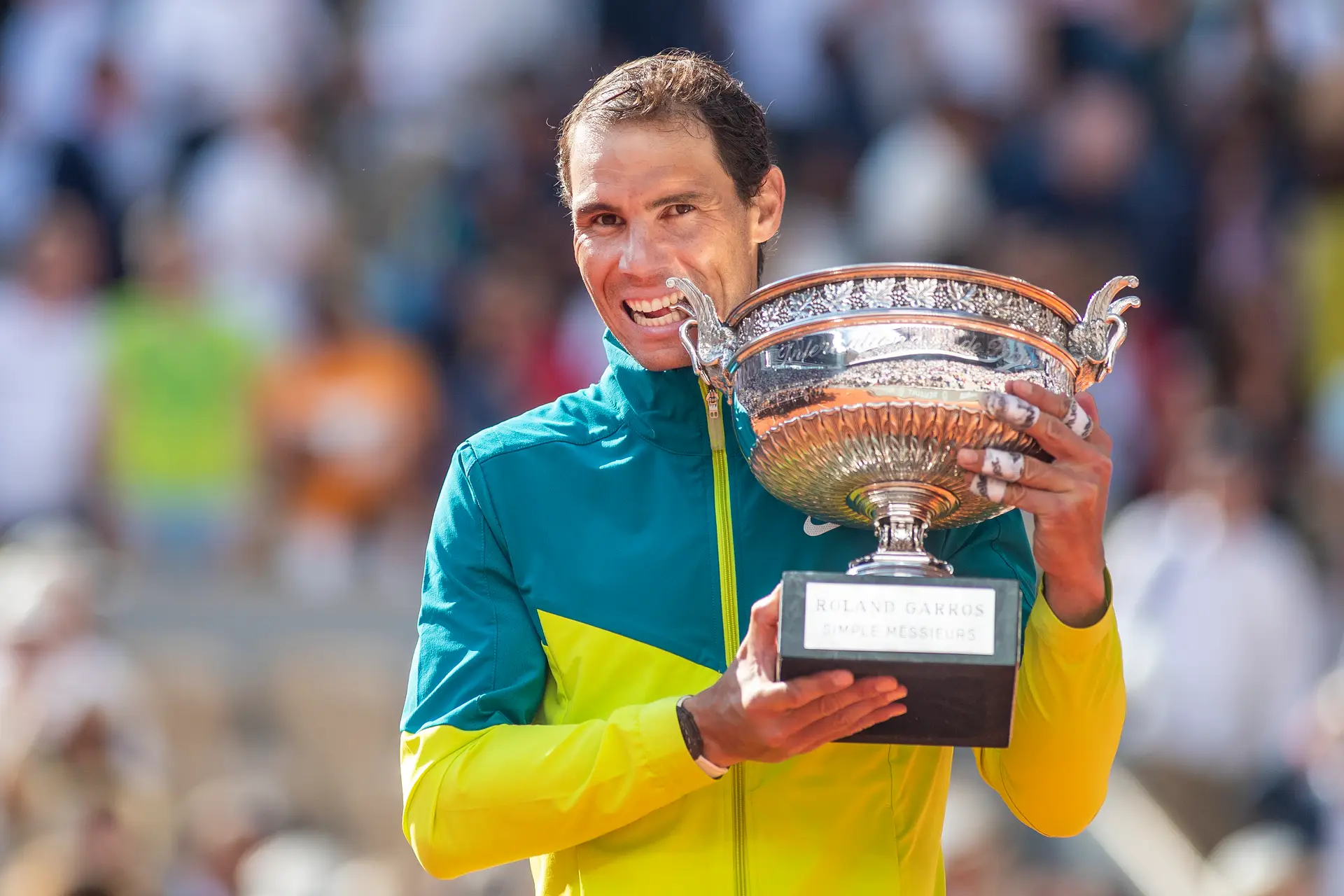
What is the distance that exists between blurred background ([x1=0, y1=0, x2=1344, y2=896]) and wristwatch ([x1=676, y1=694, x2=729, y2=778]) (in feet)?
10.7

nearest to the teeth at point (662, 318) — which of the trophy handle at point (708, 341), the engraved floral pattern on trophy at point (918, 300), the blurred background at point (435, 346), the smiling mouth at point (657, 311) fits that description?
the smiling mouth at point (657, 311)

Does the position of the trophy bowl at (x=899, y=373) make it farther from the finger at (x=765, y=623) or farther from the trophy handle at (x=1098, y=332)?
the finger at (x=765, y=623)

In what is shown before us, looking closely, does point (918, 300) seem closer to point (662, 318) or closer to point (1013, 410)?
point (1013, 410)

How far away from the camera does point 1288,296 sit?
27.9 ft

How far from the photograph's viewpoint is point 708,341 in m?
2.48

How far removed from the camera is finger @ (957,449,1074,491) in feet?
7.40

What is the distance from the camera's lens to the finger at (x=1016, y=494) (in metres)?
2.26

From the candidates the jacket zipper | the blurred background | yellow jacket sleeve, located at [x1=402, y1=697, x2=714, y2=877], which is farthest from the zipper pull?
the blurred background

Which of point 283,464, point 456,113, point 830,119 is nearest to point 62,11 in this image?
point 456,113

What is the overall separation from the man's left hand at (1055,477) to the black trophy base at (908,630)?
114 millimetres

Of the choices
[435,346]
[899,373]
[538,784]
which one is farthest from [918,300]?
[435,346]

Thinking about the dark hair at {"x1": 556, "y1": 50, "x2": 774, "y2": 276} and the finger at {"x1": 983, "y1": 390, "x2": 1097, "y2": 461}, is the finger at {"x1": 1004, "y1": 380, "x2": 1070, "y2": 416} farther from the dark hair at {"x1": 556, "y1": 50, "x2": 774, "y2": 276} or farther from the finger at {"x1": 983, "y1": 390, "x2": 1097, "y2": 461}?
the dark hair at {"x1": 556, "y1": 50, "x2": 774, "y2": 276}

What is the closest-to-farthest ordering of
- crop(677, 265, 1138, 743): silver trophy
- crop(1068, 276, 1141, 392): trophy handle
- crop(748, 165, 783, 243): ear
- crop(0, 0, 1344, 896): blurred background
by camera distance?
1. crop(677, 265, 1138, 743): silver trophy
2. crop(1068, 276, 1141, 392): trophy handle
3. crop(748, 165, 783, 243): ear
4. crop(0, 0, 1344, 896): blurred background

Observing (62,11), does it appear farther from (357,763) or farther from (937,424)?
(937,424)
